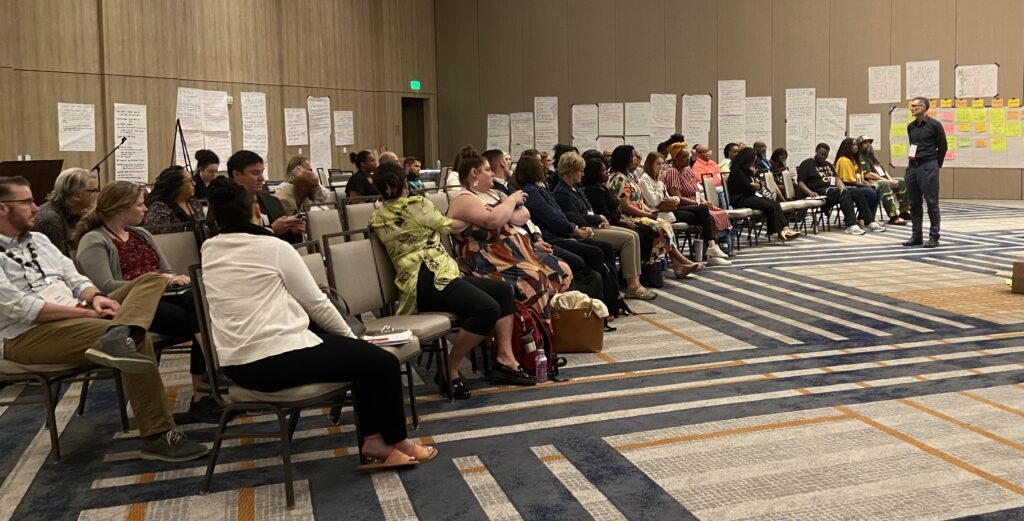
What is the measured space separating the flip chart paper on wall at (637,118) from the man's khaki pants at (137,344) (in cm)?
1428

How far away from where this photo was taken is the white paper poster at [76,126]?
1034 centimetres

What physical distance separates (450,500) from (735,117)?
1492 cm

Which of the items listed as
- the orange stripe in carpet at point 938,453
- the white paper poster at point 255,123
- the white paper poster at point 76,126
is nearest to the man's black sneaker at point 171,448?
the orange stripe in carpet at point 938,453

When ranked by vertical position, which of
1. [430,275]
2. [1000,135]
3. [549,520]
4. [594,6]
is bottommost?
[549,520]

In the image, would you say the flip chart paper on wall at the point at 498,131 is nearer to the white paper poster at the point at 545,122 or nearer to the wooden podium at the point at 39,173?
the white paper poster at the point at 545,122

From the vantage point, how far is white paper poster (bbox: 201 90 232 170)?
1244cm

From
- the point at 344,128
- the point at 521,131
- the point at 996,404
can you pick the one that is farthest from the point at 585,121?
the point at 996,404

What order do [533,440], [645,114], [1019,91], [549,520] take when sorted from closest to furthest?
[549,520], [533,440], [1019,91], [645,114]

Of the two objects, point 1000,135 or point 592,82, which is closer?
point 1000,135

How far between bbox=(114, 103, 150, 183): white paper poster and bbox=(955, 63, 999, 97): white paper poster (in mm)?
13355

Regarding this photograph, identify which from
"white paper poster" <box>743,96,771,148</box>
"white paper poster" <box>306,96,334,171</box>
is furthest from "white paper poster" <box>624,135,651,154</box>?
"white paper poster" <box>306,96,334,171</box>

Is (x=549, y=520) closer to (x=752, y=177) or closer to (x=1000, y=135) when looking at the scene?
(x=752, y=177)

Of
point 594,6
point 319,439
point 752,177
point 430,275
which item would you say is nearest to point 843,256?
point 752,177

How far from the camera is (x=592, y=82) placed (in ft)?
59.0
